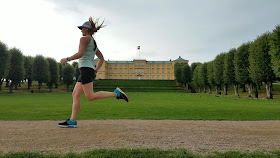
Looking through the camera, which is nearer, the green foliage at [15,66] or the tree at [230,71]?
the tree at [230,71]

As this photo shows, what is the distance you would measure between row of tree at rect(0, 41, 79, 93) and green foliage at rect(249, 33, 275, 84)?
45.5 m

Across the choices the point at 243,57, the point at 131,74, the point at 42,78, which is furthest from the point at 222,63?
the point at 131,74

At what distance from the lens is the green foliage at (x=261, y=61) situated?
3359 centimetres

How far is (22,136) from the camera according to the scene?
19.0 feet

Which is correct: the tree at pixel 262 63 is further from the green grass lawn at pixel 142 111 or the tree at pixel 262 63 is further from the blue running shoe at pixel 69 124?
the blue running shoe at pixel 69 124

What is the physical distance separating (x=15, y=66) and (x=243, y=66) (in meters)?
47.6

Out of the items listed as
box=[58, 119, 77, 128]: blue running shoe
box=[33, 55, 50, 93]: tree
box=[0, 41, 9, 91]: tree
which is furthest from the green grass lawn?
box=[33, 55, 50, 93]: tree

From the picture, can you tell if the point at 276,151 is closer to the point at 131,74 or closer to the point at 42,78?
the point at 42,78

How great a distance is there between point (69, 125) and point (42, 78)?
177ft

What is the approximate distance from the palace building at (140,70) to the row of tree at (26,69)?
60156mm

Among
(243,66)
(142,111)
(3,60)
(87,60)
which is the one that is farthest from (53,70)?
(87,60)

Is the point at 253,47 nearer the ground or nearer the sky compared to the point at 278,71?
nearer the sky

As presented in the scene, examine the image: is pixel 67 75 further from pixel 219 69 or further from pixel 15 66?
pixel 219 69

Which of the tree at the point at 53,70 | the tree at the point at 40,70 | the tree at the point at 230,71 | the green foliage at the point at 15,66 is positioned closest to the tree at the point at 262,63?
the tree at the point at 230,71
